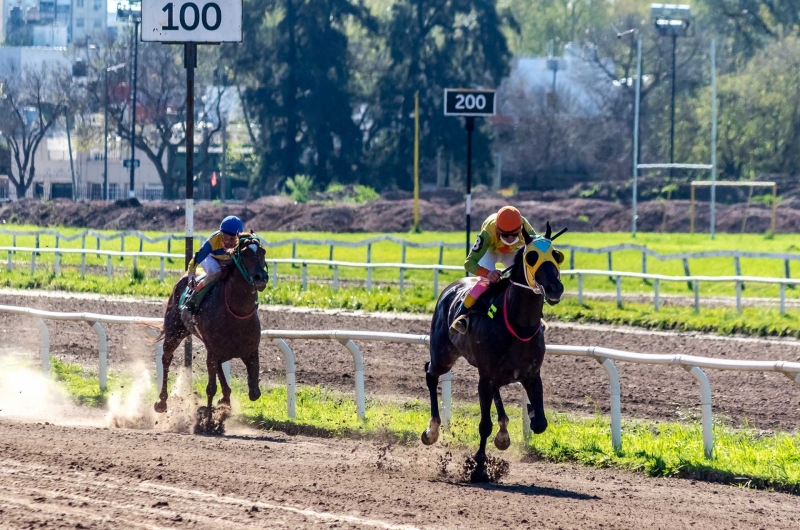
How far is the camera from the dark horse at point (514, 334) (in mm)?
7152

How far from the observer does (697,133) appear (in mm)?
51281

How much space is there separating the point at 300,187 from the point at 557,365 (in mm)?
35464

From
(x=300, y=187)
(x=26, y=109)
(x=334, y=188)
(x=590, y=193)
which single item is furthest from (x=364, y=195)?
(x=26, y=109)

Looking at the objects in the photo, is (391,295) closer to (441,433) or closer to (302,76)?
(441,433)

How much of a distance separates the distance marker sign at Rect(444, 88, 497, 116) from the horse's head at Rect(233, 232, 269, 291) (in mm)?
6077

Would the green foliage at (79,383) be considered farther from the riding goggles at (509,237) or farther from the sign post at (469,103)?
the sign post at (469,103)

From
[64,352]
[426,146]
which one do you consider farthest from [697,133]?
[64,352]

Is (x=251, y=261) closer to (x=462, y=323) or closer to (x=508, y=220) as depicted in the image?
(x=462, y=323)

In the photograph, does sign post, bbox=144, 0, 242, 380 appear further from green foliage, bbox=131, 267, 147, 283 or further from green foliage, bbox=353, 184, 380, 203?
green foliage, bbox=353, 184, 380, 203

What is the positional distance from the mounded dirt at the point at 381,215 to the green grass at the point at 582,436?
93.6 ft

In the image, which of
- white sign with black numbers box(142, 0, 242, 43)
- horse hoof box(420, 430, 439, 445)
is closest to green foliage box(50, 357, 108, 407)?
white sign with black numbers box(142, 0, 242, 43)

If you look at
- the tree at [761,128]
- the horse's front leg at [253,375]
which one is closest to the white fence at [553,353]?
the horse's front leg at [253,375]

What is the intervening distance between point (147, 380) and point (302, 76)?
3885cm

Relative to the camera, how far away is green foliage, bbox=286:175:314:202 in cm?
4641
